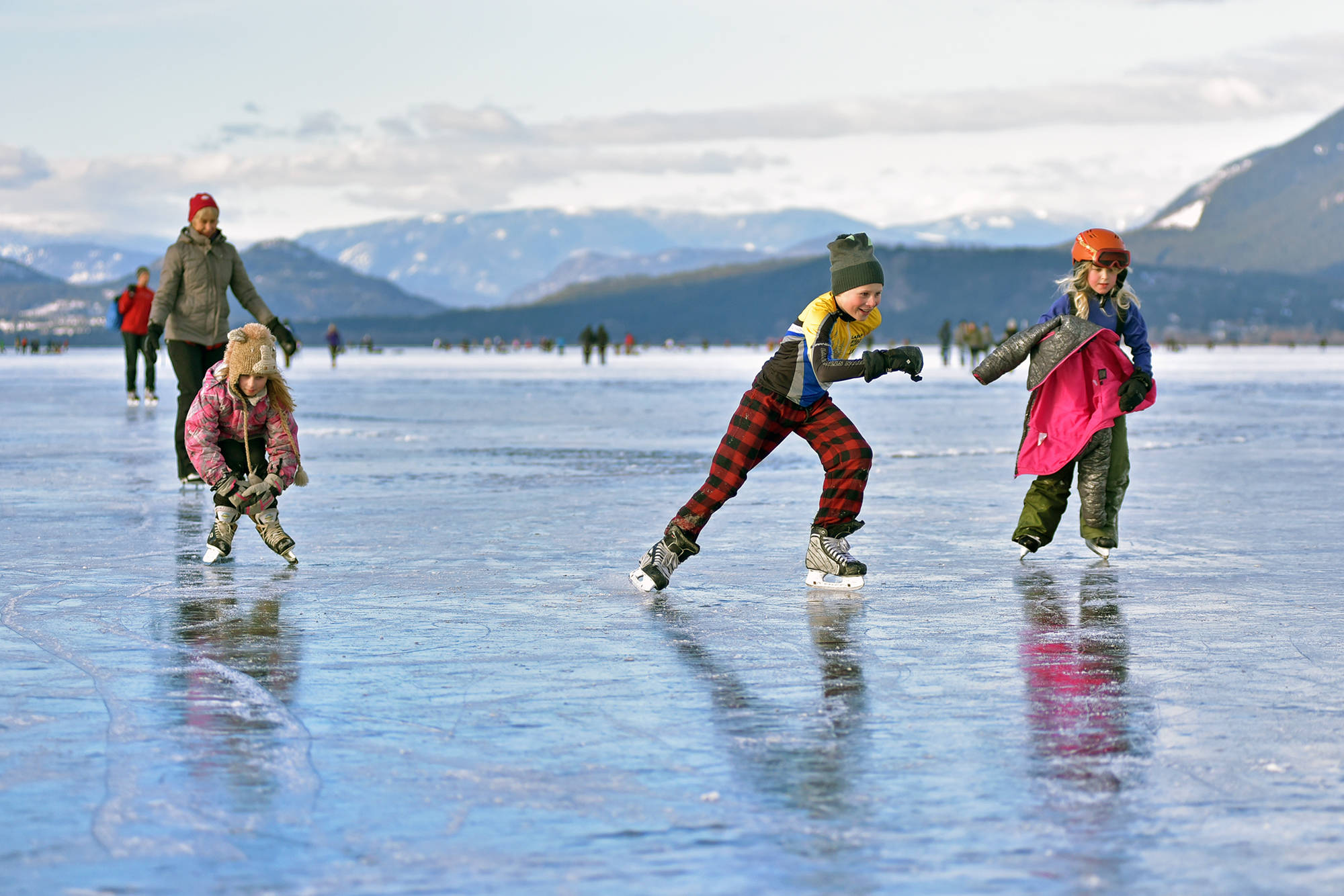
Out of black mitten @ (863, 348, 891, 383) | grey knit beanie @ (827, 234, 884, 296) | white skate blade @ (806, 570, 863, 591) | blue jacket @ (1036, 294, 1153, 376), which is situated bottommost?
white skate blade @ (806, 570, 863, 591)

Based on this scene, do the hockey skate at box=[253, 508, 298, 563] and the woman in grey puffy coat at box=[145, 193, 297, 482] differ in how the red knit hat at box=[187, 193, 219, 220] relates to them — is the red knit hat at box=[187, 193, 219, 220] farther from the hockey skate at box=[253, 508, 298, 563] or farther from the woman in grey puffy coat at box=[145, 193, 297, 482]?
the hockey skate at box=[253, 508, 298, 563]

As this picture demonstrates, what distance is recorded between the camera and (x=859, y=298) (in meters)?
6.62

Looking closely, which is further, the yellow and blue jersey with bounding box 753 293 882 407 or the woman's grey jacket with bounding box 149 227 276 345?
the woman's grey jacket with bounding box 149 227 276 345

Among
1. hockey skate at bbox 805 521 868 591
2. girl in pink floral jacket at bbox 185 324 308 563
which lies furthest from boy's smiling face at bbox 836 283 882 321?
girl in pink floral jacket at bbox 185 324 308 563

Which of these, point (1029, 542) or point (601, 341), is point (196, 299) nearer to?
point (1029, 542)

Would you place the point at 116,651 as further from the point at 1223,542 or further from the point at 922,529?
the point at 1223,542

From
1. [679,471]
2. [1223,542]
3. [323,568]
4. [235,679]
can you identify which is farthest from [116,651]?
[679,471]

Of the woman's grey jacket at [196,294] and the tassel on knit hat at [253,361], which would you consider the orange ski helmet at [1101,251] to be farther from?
the woman's grey jacket at [196,294]

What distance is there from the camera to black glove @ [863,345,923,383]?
6441mm

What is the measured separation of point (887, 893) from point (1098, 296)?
5362mm

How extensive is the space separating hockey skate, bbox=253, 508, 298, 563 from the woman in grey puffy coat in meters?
3.09

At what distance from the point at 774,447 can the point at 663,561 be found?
25.7 inches

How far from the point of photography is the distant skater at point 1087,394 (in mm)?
7723

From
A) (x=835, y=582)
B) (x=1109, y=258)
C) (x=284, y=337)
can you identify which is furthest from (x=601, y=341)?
(x=835, y=582)
